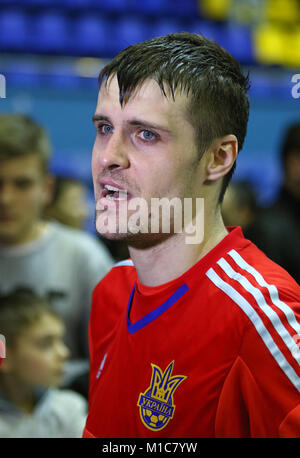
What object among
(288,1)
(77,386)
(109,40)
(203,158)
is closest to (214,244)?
(203,158)

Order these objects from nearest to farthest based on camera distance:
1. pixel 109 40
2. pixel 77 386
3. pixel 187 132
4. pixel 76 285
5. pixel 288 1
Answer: pixel 187 132
pixel 77 386
pixel 76 285
pixel 109 40
pixel 288 1

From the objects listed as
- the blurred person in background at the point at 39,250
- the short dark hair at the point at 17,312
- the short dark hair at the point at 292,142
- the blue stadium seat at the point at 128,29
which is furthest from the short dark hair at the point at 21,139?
the blue stadium seat at the point at 128,29

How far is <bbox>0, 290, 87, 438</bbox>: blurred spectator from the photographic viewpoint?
175 centimetres

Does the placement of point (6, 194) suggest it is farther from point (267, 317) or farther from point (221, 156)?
point (267, 317)

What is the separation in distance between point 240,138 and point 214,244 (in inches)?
8.1

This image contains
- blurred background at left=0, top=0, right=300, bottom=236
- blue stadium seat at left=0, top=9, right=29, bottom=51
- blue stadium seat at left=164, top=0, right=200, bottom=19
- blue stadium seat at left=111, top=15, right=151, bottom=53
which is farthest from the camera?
→ blue stadium seat at left=164, top=0, right=200, bottom=19

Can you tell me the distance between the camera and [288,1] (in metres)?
7.92

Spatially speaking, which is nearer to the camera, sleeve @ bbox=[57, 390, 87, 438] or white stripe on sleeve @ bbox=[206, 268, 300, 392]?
white stripe on sleeve @ bbox=[206, 268, 300, 392]

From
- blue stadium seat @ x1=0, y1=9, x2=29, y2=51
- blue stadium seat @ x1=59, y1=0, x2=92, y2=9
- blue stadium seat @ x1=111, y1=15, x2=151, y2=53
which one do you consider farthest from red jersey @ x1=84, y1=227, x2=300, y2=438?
blue stadium seat @ x1=59, y1=0, x2=92, y2=9

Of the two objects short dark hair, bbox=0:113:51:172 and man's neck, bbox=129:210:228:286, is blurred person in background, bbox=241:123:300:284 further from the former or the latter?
short dark hair, bbox=0:113:51:172

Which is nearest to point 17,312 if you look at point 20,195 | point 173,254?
point 20,195

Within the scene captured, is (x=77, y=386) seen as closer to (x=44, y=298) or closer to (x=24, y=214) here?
(x=44, y=298)

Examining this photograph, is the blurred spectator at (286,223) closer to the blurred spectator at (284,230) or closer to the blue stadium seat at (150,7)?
the blurred spectator at (284,230)

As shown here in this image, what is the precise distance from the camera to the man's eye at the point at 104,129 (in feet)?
3.59
